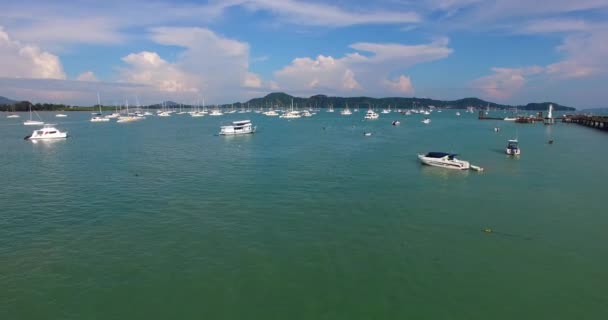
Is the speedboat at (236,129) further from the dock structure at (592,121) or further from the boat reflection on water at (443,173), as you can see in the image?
the dock structure at (592,121)

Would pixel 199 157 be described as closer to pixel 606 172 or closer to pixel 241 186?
pixel 241 186

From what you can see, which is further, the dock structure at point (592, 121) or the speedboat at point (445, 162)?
the dock structure at point (592, 121)

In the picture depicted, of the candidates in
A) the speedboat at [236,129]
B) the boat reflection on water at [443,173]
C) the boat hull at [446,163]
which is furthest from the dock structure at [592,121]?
the speedboat at [236,129]

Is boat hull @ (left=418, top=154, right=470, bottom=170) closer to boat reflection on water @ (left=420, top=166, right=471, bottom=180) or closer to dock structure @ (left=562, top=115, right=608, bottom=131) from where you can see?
boat reflection on water @ (left=420, top=166, right=471, bottom=180)

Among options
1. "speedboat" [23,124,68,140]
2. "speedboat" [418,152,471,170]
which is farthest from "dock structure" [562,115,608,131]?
"speedboat" [23,124,68,140]

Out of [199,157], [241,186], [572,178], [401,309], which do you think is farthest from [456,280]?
[199,157]

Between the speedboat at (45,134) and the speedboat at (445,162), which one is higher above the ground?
the speedboat at (45,134)
